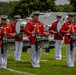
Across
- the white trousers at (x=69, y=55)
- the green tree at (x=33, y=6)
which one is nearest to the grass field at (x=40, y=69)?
the white trousers at (x=69, y=55)

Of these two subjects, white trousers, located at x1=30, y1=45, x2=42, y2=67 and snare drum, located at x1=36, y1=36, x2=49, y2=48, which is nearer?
snare drum, located at x1=36, y1=36, x2=49, y2=48

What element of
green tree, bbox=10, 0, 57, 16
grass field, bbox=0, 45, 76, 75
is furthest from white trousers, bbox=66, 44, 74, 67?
green tree, bbox=10, 0, 57, 16

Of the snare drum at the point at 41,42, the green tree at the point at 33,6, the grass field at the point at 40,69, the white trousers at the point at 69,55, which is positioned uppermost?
the snare drum at the point at 41,42

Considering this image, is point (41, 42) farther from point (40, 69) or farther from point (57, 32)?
point (57, 32)

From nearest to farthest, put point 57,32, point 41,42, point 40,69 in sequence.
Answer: point 40,69 < point 41,42 < point 57,32

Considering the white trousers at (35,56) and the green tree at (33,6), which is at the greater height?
the white trousers at (35,56)

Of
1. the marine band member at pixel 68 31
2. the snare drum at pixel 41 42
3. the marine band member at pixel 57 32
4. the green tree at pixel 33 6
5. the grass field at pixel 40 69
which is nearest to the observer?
the grass field at pixel 40 69

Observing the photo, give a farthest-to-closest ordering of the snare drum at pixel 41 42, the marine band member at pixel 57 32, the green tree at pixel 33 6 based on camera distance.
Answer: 1. the green tree at pixel 33 6
2. the marine band member at pixel 57 32
3. the snare drum at pixel 41 42

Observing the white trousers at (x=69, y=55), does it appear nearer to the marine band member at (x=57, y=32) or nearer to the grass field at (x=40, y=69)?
the grass field at (x=40, y=69)

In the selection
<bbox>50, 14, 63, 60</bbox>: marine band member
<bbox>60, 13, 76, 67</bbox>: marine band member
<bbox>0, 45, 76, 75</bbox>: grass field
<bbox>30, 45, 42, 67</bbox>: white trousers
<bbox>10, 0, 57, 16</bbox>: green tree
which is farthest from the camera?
<bbox>10, 0, 57, 16</bbox>: green tree

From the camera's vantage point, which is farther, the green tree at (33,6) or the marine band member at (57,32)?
the green tree at (33,6)

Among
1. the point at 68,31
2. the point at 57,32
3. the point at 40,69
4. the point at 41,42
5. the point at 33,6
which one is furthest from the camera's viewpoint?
the point at 33,6

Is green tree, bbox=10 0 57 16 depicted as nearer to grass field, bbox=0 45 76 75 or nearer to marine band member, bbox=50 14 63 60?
marine band member, bbox=50 14 63 60

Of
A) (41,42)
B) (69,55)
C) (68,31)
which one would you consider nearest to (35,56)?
(41,42)
